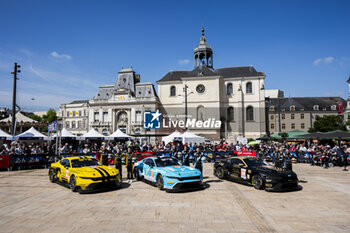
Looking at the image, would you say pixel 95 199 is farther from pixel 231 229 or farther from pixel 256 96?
pixel 256 96

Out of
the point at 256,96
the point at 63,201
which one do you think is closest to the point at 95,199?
the point at 63,201

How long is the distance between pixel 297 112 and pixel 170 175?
59.3 meters

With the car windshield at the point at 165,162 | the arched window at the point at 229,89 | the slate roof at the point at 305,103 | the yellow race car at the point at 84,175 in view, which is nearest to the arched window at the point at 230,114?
the arched window at the point at 229,89

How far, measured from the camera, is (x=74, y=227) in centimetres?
573

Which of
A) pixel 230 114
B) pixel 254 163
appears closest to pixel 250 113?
pixel 230 114

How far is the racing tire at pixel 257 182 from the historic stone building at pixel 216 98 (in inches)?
1543

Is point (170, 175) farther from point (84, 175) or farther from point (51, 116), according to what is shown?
point (51, 116)

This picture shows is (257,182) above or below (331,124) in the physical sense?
below

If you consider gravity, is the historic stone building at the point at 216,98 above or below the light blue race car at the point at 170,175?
above

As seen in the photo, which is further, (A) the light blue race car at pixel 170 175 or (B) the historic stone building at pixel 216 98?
(B) the historic stone building at pixel 216 98

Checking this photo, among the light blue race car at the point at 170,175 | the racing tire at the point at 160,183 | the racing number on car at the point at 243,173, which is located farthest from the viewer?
the racing number on car at the point at 243,173

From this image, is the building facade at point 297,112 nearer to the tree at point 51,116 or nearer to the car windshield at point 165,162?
the car windshield at point 165,162

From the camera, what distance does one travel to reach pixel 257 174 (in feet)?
33.3

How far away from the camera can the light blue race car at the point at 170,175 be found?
9.32 m
